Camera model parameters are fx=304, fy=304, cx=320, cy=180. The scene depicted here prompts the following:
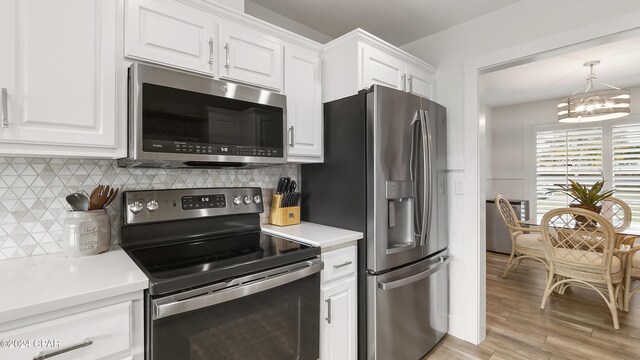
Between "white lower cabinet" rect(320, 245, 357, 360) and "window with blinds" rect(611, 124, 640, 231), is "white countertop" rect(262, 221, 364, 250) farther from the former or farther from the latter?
"window with blinds" rect(611, 124, 640, 231)

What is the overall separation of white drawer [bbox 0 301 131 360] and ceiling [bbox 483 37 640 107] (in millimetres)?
3897

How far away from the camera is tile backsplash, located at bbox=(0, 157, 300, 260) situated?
1.29 metres

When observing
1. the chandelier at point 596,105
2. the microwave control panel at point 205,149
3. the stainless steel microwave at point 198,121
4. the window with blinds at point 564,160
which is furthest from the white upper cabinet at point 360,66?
the window with blinds at point 564,160

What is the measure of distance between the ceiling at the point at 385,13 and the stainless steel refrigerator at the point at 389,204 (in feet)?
2.27

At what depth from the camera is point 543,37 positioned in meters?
1.92

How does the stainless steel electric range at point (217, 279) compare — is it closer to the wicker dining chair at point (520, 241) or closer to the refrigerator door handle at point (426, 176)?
the refrigerator door handle at point (426, 176)

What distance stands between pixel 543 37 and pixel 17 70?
2.66 m

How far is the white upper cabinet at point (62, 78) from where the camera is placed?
1057 millimetres

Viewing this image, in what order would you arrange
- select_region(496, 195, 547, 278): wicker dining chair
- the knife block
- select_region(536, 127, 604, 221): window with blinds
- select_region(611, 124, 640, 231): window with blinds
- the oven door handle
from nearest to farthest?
1. the oven door handle
2. the knife block
3. select_region(496, 195, 547, 278): wicker dining chair
4. select_region(611, 124, 640, 231): window with blinds
5. select_region(536, 127, 604, 221): window with blinds

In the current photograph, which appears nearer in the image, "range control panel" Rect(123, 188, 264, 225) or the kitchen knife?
"range control panel" Rect(123, 188, 264, 225)

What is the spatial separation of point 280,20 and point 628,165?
5.20 m

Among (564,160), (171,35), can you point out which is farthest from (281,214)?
(564,160)

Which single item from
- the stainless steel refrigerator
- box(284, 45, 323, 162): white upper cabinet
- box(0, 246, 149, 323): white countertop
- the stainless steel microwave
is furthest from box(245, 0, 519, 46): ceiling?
box(0, 246, 149, 323): white countertop

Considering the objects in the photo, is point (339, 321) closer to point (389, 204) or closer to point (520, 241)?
point (389, 204)
